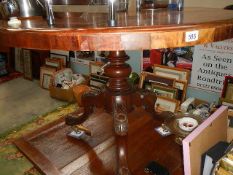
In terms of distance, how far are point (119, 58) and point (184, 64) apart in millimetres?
915

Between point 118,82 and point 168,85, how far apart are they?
2.69ft

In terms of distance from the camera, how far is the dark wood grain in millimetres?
1064

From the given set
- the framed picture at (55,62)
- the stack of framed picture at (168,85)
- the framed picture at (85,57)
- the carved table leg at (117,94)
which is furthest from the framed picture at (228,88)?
the framed picture at (55,62)

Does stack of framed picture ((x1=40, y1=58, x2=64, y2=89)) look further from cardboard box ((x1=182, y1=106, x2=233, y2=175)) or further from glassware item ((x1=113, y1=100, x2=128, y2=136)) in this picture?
cardboard box ((x1=182, y1=106, x2=233, y2=175))

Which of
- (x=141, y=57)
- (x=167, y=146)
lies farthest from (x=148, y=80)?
(x=167, y=146)

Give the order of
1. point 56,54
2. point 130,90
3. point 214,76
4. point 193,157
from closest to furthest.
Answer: point 193,157, point 130,90, point 214,76, point 56,54

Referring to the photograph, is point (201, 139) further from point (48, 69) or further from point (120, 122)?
point (48, 69)

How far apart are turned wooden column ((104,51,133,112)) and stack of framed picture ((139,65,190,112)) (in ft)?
2.15

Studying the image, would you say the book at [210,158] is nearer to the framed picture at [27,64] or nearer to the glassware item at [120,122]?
the glassware item at [120,122]

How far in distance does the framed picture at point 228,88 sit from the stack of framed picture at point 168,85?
26 centimetres

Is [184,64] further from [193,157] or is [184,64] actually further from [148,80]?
[193,157]

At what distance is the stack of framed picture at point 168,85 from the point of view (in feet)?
5.58

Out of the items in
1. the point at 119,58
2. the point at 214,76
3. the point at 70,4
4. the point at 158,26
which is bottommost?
the point at 214,76

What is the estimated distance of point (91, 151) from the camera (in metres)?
1.16
